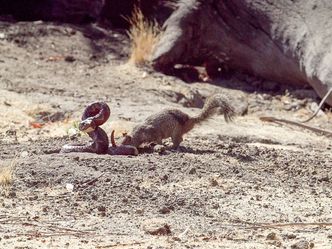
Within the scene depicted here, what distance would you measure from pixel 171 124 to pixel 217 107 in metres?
0.61

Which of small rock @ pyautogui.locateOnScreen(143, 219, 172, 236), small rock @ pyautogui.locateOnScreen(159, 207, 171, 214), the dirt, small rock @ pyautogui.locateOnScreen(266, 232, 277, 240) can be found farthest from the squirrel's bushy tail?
small rock @ pyautogui.locateOnScreen(266, 232, 277, 240)

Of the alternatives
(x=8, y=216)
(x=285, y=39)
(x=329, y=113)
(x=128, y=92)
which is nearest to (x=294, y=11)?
(x=285, y=39)

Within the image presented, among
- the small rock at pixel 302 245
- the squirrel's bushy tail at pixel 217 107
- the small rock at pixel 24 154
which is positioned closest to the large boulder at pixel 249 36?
the squirrel's bushy tail at pixel 217 107

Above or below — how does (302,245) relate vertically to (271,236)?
above

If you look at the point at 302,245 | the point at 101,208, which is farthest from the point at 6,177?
the point at 302,245

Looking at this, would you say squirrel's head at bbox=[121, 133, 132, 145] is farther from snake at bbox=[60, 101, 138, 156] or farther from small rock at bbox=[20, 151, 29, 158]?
small rock at bbox=[20, 151, 29, 158]

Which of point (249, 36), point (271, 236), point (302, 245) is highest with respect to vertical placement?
point (302, 245)

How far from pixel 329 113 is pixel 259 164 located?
3.79m

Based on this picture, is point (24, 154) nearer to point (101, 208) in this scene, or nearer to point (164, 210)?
point (101, 208)

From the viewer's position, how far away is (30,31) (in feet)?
43.9

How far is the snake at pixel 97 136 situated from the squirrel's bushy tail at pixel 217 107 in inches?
36.2

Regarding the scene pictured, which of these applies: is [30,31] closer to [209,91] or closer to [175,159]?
[209,91]

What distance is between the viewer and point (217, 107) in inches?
316

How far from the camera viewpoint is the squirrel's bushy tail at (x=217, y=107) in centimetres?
792
